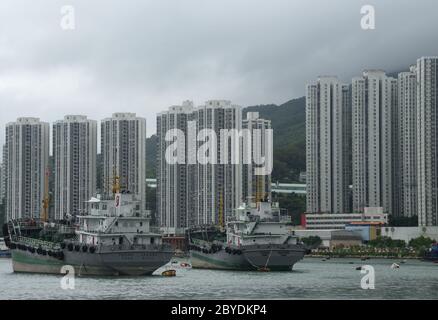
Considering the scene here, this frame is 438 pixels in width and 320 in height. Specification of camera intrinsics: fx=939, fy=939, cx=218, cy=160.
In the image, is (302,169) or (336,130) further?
(302,169)

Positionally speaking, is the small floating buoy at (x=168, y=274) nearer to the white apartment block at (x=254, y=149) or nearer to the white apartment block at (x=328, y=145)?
the white apartment block at (x=254, y=149)

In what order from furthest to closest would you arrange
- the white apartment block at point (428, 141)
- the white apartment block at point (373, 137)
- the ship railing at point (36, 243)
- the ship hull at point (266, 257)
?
1. the white apartment block at point (373, 137)
2. the white apartment block at point (428, 141)
3. the ship hull at point (266, 257)
4. the ship railing at point (36, 243)

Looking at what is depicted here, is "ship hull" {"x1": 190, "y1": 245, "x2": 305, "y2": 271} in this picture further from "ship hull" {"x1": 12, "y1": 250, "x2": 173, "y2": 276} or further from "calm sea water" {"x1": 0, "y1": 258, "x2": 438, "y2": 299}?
"ship hull" {"x1": 12, "y1": 250, "x2": 173, "y2": 276}

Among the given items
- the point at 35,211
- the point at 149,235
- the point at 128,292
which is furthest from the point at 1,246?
the point at 128,292

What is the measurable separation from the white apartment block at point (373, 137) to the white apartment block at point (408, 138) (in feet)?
4.42

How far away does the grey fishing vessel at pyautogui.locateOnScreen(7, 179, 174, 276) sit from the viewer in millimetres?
50031

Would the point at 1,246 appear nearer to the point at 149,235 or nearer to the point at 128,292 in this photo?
the point at 149,235

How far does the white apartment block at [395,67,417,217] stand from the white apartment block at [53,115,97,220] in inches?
1421

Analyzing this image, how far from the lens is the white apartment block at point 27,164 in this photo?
10588 centimetres

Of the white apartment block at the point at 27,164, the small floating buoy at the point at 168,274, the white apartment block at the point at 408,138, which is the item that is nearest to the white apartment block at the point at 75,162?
the white apartment block at the point at 27,164

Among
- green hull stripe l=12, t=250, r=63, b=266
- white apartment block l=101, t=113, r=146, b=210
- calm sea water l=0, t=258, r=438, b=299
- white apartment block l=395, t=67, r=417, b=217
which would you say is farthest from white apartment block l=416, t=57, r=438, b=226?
green hull stripe l=12, t=250, r=63, b=266
